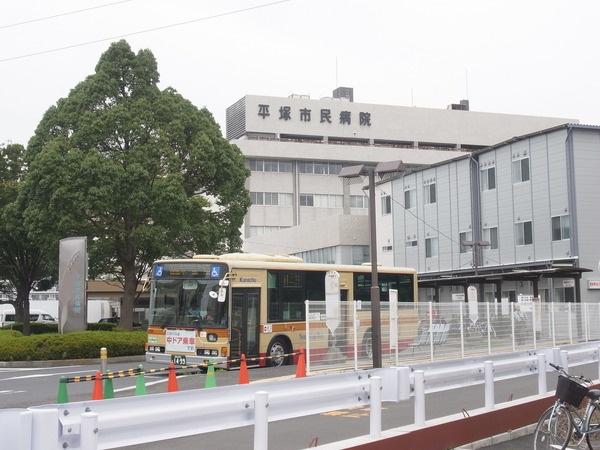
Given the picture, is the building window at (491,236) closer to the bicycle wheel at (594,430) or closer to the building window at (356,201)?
the bicycle wheel at (594,430)

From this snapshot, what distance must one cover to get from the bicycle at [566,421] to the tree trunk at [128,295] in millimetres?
28267

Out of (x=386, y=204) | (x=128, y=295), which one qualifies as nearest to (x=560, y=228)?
(x=386, y=204)

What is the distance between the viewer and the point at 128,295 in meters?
34.8

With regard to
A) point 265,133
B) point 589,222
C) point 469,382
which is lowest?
point 469,382

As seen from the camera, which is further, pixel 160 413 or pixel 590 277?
pixel 590 277

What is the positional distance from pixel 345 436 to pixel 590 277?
31.7 metres

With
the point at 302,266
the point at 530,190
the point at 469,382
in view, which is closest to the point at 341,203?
the point at 530,190

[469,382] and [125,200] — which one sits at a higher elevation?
[125,200]

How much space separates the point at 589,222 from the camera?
38.3 meters

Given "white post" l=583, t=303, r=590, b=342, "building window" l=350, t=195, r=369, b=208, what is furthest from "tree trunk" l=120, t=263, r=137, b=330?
"building window" l=350, t=195, r=369, b=208

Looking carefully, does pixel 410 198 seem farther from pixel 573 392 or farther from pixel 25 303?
pixel 573 392

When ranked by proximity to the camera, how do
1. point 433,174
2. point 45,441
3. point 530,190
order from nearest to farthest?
point 45,441 → point 530,190 → point 433,174

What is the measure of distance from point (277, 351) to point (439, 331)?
4792 millimetres

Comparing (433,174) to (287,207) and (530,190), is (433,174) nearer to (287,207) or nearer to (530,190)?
(530,190)
